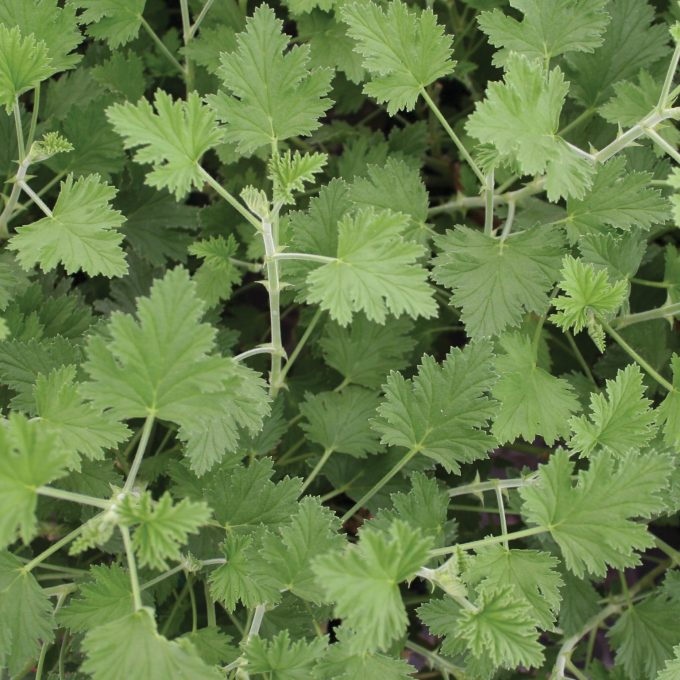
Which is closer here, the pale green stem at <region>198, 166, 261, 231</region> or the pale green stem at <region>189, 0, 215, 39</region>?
the pale green stem at <region>198, 166, 261, 231</region>

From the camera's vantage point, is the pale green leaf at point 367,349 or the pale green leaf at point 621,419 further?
the pale green leaf at point 367,349

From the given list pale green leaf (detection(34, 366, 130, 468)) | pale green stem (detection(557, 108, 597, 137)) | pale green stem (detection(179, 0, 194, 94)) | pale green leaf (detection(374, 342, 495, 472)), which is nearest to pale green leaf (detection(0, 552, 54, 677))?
pale green leaf (detection(34, 366, 130, 468))

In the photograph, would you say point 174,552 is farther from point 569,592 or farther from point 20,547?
point 569,592

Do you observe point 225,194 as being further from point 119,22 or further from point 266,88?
point 119,22

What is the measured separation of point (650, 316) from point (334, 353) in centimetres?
55

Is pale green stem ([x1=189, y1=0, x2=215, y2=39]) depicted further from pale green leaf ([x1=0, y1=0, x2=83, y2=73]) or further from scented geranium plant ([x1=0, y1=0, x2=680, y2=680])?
pale green leaf ([x1=0, y1=0, x2=83, y2=73])

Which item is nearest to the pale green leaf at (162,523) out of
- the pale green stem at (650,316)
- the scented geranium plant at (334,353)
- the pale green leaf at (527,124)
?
the scented geranium plant at (334,353)

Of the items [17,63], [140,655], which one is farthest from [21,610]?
[17,63]

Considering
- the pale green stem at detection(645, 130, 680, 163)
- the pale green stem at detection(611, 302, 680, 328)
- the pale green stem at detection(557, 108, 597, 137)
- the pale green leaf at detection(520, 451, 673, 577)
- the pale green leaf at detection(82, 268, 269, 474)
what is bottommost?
the pale green leaf at detection(520, 451, 673, 577)

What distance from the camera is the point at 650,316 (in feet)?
4.27

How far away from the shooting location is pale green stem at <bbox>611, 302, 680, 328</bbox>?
1.28 metres

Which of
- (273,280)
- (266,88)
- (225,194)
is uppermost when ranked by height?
(266,88)

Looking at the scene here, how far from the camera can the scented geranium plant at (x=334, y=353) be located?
3.04 feet

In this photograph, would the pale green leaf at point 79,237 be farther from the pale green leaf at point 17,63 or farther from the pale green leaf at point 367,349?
the pale green leaf at point 367,349
